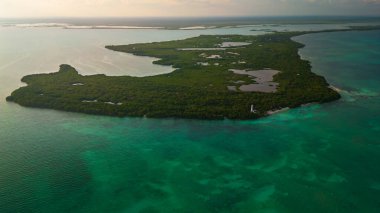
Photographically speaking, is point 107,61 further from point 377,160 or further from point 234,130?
point 377,160

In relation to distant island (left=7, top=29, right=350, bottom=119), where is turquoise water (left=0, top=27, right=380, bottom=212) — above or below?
below

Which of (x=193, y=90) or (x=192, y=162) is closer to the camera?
(x=192, y=162)

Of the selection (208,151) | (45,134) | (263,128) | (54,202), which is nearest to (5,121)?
(45,134)

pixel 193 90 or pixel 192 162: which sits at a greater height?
pixel 193 90

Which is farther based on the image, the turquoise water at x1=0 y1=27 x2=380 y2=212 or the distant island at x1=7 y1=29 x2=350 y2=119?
the distant island at x1=7 y1=29 x2=350 y2=119
